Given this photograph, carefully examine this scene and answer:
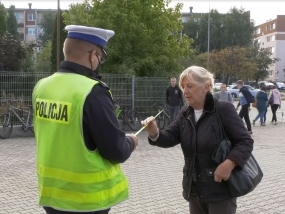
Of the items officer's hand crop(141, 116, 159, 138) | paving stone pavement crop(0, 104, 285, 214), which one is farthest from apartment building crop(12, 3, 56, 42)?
officer's hand crop(141, 116, 159, 138)

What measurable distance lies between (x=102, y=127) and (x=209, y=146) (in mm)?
990

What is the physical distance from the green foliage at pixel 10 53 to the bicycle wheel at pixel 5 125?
675 cm

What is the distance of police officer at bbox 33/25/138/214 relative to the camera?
244 cm

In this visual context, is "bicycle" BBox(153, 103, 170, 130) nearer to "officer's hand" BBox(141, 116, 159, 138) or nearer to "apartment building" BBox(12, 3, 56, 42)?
"officer's hand" BBox(141, 116, 159, 138)

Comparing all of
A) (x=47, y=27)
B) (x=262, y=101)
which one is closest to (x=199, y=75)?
(x=262, y=101)

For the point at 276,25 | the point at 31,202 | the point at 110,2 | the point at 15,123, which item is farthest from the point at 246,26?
the point at 31,202

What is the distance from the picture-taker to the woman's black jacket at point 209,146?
311 cm

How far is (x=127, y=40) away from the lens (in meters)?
17.8

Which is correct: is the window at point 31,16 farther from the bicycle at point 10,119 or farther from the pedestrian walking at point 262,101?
the bicycle at point 10,119

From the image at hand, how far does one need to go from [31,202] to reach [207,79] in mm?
3844

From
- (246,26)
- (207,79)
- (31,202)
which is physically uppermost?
(246,26)

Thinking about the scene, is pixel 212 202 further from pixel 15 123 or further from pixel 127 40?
pixel 127 40

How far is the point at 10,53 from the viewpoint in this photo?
19.3 metres

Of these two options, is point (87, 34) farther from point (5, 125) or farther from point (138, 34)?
point (138, 34)
